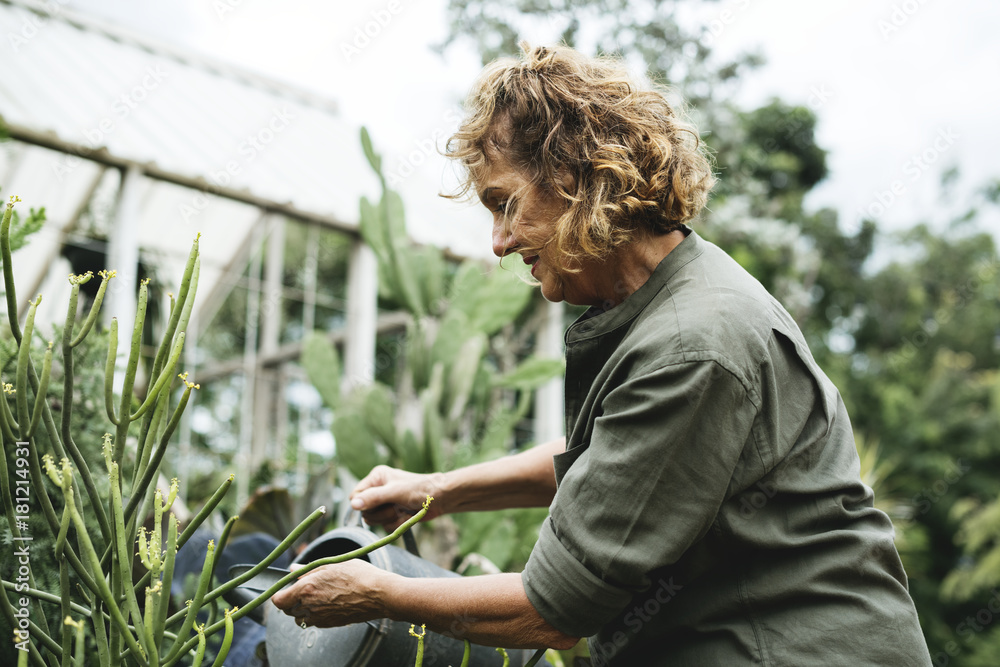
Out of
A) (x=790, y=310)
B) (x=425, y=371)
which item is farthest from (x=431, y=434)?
(x=790, y=310)

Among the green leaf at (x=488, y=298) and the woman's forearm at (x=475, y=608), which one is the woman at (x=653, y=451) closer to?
the woman's forearm at (x=475, y=608)

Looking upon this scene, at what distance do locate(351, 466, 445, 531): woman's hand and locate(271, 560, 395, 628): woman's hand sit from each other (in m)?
0.39

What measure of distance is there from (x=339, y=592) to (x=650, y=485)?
0.47 m

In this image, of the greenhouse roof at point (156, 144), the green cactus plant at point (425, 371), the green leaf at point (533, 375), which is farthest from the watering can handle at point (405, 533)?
the greenhouse roof at point (156, 144)

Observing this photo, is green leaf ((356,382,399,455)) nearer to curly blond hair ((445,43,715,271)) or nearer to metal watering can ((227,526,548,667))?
metal watering can ((227,526,548,667))

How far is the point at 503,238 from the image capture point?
1348mm

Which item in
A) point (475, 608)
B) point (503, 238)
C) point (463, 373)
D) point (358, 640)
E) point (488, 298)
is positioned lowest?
point (463, 373)

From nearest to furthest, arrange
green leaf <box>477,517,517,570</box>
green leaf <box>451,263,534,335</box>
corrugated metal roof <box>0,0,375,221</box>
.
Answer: green leaf <box>477,517,517,570</box>
green leaf <box>451,263,534,335</box>
corrugated metal roof <box>0,0,375,221</box>

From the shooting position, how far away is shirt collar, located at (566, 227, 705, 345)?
128 cm

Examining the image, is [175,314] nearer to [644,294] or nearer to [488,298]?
[644,294]

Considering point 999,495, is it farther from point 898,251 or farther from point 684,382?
point 684,382

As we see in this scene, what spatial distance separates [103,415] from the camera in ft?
5.57

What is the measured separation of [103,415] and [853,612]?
144 centimetres

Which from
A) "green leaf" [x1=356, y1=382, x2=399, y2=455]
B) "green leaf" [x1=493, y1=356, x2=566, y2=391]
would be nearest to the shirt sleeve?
"green leaf" [x1=356, y1=382, x2=399, y2=455]
